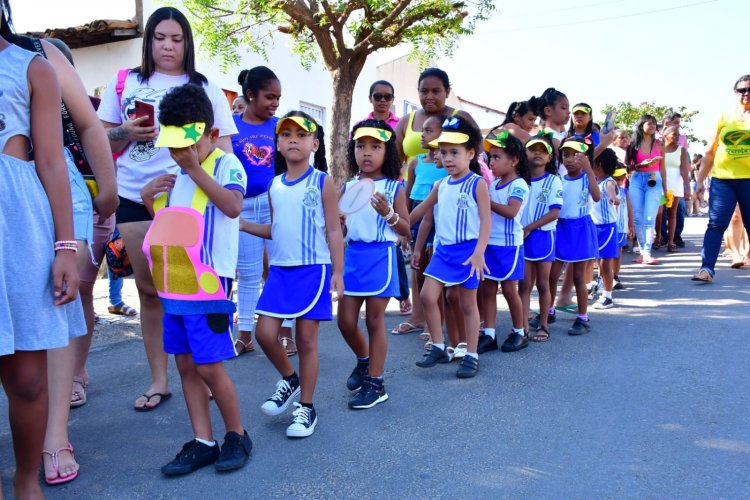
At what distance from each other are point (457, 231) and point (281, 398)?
1764mm

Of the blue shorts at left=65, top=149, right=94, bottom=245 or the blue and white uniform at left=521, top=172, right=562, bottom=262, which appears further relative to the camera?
the blue and white uniform at left=521, top=172, right=562, bottom=262

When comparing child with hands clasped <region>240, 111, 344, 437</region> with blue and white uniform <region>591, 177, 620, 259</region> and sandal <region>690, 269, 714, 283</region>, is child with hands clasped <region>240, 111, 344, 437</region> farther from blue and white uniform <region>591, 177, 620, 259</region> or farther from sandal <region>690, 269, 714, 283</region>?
sandal <region>690, 269, 714, 283</region>

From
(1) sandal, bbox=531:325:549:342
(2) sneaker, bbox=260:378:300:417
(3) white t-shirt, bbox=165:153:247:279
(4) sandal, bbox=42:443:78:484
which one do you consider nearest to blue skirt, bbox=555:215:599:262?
(1) sandal, bbox=531:325:549:342

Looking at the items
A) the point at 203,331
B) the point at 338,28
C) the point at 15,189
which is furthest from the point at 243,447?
the point at 338,28

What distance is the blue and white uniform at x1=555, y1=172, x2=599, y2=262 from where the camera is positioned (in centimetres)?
599

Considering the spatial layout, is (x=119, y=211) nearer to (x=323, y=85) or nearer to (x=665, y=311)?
(x=665, y=311)

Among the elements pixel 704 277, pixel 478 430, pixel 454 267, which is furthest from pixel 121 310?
pixel 704 277

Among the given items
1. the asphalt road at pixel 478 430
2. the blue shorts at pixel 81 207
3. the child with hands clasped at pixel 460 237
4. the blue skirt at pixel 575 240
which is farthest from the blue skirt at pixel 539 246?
the blue shorts at pixel 81 207

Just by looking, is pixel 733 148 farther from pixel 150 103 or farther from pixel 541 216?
pixel 150 103

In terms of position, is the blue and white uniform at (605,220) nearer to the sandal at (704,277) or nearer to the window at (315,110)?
the sandal at (704,277)

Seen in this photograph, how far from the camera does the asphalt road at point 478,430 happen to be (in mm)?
2842

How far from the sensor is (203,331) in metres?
2.94

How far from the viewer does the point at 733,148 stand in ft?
25.4

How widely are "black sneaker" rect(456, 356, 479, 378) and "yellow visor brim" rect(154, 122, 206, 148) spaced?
239 cm
